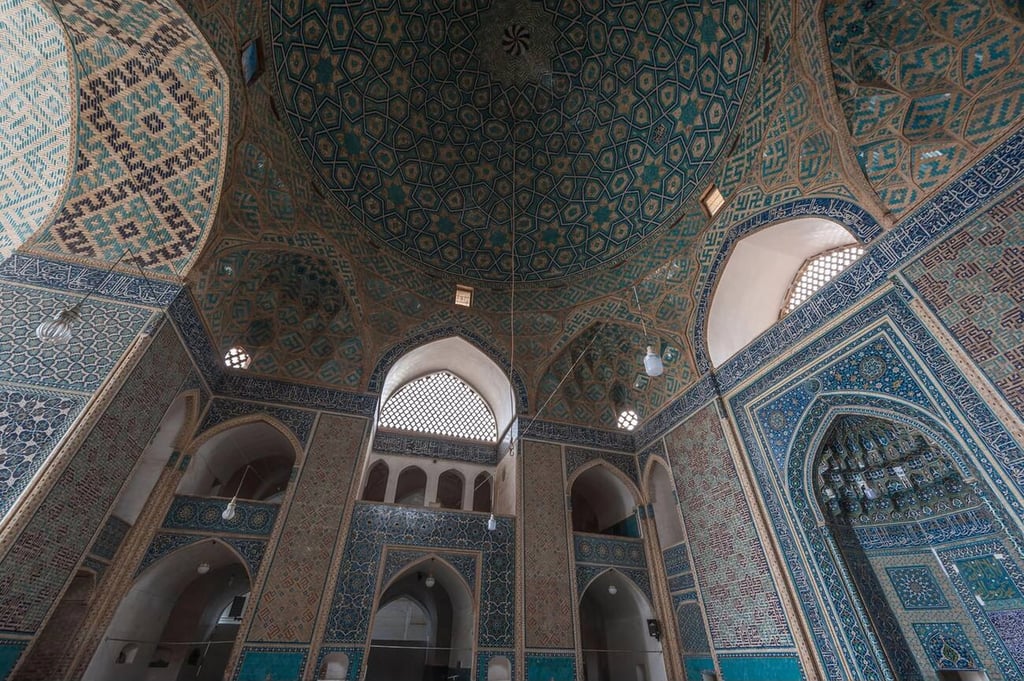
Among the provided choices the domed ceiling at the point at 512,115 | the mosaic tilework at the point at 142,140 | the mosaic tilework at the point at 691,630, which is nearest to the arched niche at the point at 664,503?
the mosaic tilework at the point at 691,630

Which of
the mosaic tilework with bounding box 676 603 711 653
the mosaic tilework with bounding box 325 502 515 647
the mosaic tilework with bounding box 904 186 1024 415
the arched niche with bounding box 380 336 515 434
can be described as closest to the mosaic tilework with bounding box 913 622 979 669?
the mosaic tilework with bounding box 676 603 711 653

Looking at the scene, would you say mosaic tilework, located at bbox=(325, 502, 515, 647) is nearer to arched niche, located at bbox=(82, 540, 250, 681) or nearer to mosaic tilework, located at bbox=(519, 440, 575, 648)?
mosaic tilework, located at bbox=(519, 440, 575, 648)

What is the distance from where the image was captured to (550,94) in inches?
345

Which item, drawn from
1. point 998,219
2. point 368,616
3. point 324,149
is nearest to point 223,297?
point 324,149

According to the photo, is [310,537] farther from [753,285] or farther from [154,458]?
[753,285]

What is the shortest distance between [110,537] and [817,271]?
35.8 feet

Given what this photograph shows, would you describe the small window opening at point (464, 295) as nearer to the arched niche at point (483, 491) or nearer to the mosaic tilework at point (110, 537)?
the arched niche at point (483, 491)

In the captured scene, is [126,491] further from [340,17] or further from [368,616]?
[340,17]

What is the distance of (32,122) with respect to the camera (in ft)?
19.2

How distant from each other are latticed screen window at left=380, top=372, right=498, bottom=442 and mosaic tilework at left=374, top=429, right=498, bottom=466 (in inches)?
9.0

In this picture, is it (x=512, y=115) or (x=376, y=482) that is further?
(x=376, y=482)

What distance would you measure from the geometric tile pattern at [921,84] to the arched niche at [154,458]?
989 cm

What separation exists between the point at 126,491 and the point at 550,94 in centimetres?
957

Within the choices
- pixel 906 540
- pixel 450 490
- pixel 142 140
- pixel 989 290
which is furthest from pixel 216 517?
pixel 989 290
